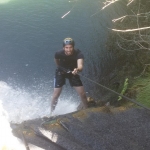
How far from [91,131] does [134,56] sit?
14.0ft

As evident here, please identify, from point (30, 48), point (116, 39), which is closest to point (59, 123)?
point (116, 39)

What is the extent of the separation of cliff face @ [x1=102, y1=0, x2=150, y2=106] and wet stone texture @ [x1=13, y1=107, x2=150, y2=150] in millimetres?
1010

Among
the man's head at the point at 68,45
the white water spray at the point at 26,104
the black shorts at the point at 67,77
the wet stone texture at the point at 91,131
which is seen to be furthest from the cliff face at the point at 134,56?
the white water spray at the point at 26,104

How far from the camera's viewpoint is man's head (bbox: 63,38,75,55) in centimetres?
617

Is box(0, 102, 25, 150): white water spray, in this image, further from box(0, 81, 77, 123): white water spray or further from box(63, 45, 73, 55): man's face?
box(0, 81, 77, 123): white water spray

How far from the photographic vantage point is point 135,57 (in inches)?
346

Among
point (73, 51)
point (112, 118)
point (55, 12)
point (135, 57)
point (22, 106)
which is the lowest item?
point (22, 106)

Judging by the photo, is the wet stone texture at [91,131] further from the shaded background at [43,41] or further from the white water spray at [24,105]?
the shaded background at [43,41]

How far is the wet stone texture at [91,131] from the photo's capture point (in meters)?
5.01

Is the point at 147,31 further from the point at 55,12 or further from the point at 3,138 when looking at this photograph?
the point at 55,12

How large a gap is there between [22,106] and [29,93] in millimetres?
1299

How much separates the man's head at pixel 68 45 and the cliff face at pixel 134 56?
1.47 metres

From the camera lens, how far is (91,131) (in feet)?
18.0

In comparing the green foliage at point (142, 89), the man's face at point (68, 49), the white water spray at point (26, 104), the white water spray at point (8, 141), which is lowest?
the white water spray at point (26, 104)
